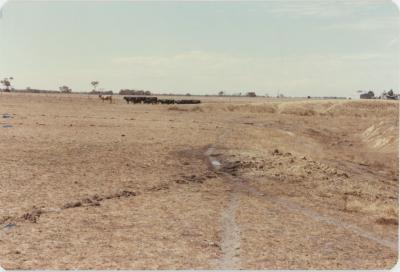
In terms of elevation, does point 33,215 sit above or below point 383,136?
below

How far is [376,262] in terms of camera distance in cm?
925

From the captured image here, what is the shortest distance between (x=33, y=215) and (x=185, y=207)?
408 cm

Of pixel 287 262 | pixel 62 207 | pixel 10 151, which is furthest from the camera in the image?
pixel 10 151

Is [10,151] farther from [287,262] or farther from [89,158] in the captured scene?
[287,262]

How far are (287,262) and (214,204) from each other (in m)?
4.73

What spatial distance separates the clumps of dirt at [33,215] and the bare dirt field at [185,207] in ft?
0.18

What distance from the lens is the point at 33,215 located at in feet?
37.2

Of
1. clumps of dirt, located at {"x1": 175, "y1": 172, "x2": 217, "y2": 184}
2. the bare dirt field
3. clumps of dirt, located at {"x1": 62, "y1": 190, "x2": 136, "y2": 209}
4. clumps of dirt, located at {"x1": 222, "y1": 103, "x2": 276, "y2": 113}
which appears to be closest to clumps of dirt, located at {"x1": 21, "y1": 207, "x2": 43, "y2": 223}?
the bare dirt field

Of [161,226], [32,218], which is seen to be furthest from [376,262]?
[32,218]

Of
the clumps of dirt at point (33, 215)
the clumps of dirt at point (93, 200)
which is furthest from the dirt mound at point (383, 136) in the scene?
the clumps of dirt at point (33, 215)

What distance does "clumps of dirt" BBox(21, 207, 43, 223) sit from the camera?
10987 millimetres

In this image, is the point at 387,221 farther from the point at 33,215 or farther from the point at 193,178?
the point at 33,215

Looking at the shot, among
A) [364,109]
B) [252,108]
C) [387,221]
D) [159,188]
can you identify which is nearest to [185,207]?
[159,188]

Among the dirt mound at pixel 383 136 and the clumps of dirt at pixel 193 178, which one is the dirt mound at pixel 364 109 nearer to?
the dirt mound at pixel 383 136
